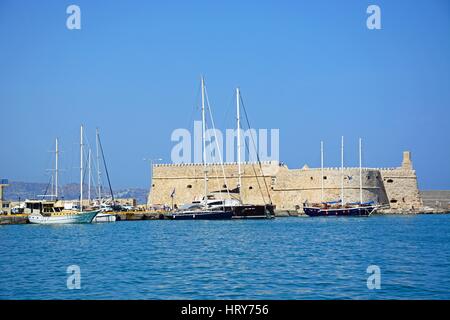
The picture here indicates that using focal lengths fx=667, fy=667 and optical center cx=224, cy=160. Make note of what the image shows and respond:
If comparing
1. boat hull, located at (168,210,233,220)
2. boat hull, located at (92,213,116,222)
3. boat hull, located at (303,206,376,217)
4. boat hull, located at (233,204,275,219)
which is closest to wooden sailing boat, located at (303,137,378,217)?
boat hull, located at (303,206,376,217)

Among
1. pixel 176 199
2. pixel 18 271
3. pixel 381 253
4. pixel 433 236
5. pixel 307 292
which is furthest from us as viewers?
pixel 176 199

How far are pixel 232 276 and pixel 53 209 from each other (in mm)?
21699

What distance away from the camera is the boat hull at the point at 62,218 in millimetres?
31641

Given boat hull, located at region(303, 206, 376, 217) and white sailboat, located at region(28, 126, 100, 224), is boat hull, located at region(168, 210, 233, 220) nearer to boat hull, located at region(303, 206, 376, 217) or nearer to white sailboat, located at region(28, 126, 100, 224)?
white sailboat, located at region(28, 126, 100, 224)

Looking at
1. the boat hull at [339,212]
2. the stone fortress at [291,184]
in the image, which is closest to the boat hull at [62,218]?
the stone fortress at [291,184]

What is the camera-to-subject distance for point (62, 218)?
31625 millimetres

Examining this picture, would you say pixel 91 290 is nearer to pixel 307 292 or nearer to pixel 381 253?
pixel 307 292

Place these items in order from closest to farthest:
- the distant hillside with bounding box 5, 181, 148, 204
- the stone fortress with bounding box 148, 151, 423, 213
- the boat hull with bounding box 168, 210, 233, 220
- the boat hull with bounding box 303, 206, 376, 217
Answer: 1. the boat hull with bounding box 168, 210, 233, 220
2. the boat hull with bounding box 303, 206, 376, 217
3. the stone fortress with bounding box 148, 151, 423, 213
4. the distant hillside with bounding box 5, 181, 148, 204

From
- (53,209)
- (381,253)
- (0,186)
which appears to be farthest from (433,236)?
(0,186)

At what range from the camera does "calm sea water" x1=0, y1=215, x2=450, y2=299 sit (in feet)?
35.6

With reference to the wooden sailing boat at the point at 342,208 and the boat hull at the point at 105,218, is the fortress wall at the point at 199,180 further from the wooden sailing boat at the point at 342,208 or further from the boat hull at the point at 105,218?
the boat hull at the point at 105,218

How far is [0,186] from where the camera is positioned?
129ft

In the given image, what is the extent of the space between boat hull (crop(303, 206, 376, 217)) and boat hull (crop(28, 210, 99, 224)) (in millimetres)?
14152
